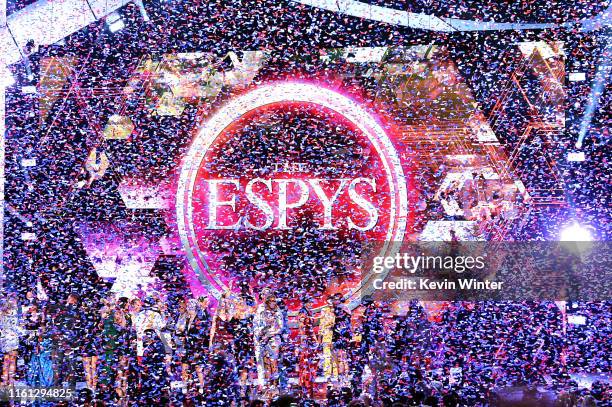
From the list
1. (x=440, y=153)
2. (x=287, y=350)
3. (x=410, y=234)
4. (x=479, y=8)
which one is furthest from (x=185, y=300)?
(x=479, y=8)

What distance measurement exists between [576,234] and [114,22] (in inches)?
115

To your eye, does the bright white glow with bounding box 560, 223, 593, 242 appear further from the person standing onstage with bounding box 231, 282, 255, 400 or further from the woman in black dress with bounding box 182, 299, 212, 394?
the woman in black dress with bounding box 182, 299, 212, 394

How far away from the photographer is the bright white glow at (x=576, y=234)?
3920 mm

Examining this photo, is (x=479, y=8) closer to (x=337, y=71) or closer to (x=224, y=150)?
(x=337, y=71)

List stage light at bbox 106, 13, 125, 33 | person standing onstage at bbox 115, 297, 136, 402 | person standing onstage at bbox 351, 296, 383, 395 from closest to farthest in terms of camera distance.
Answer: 1. person standing onstage at bbox 351, 296, 383, 395
2. person standing onstage at bbox 115, 297, 136, 402
3. stage light at bbox 106, 13, 125, 33

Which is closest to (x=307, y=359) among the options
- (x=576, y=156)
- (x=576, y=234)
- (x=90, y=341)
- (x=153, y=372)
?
(x=153, y=372)

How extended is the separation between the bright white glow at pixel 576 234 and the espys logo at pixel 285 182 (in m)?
0.88

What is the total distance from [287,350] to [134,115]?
162cm

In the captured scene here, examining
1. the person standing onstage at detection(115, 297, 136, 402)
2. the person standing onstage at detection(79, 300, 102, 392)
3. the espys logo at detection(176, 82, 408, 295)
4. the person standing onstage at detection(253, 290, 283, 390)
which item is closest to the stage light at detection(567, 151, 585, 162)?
the espys logo at detection(176, 82, 408, 295)

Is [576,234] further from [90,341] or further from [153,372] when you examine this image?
[90,341]

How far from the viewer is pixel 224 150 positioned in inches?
164

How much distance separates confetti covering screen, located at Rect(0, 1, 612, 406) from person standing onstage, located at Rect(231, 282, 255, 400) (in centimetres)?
1

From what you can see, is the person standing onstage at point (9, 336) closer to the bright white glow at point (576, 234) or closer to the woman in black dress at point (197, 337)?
the woman in black dress at point (197, 337)

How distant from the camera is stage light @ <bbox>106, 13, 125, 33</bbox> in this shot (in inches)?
168
